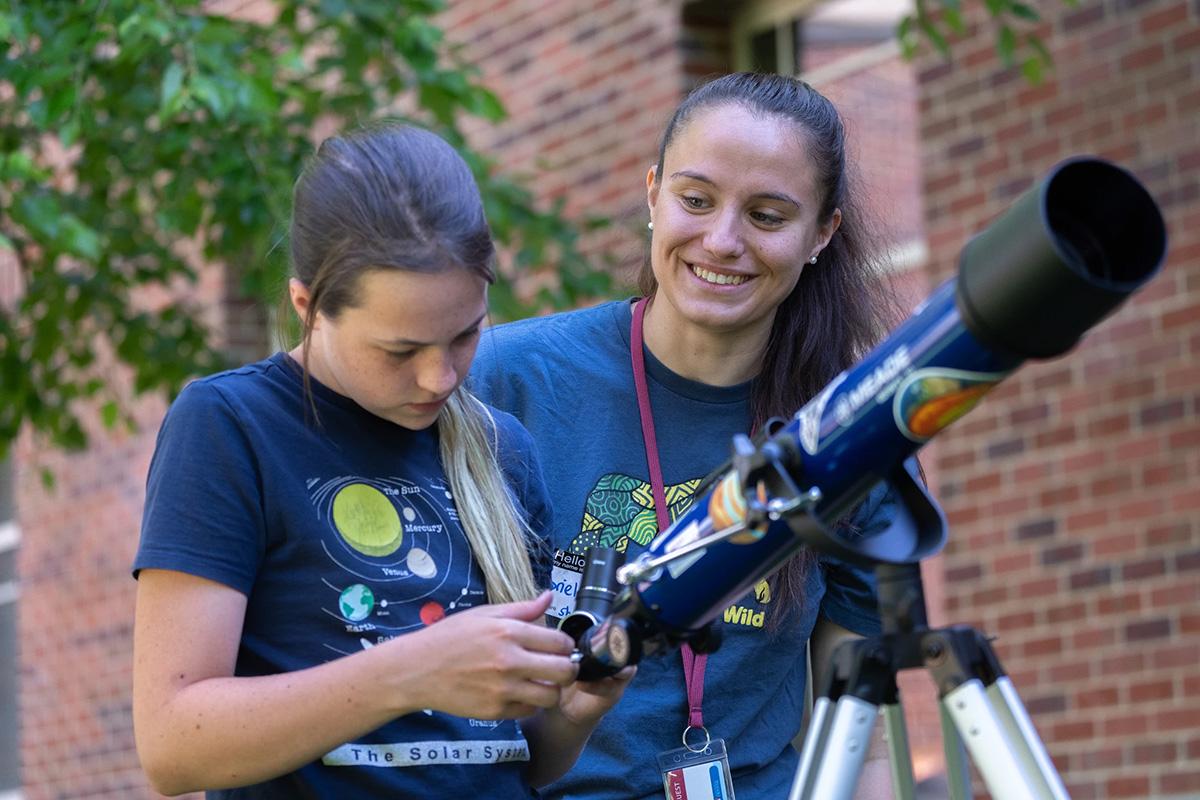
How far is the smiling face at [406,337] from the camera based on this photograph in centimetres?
209

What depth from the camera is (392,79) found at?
510cm

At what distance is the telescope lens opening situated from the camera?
1.75 meters

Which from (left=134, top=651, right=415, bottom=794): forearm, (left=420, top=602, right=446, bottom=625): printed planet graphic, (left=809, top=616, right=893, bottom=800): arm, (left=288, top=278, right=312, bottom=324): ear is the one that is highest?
(left=288, top=278, right=312, bottom=324): ear

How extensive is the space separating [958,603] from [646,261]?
286cm

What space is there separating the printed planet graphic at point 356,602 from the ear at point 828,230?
110cm

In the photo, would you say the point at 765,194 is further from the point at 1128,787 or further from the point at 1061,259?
the point at 1128,787

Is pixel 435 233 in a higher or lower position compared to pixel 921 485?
higher

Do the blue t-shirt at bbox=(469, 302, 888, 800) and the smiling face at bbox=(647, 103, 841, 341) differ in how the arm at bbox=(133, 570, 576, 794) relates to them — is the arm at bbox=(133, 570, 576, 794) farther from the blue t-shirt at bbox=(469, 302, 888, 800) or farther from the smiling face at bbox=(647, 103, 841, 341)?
the smiling face at bbox=(647, 103, 841, 341)

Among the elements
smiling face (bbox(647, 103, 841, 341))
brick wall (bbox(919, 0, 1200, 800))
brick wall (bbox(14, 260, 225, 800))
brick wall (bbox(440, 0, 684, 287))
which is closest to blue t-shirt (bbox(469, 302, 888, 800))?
smiling face (bbox(647, 103, 841, 341))

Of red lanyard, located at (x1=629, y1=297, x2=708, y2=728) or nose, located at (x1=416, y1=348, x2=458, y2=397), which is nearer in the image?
nose, located at (x1=416, y1=348, x2=458, y2=397)

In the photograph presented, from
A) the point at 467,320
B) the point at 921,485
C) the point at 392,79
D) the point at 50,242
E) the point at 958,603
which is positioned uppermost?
the point at 392,79

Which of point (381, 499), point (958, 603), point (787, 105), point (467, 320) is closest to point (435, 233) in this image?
point (467, 320)

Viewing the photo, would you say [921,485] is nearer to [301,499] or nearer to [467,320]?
[467,320]

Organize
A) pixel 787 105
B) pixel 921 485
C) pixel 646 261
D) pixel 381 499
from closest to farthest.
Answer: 1. pixel 921 485
2. pixel 381 499
3. pixel 787 105
4. pixel 646 261
